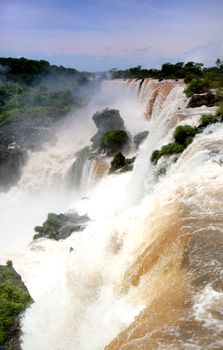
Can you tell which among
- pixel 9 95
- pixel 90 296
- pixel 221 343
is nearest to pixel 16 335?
pixel 90 296

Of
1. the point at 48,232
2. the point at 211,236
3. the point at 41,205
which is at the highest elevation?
the point at 211,236

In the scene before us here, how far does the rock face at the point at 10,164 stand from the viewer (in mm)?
37719

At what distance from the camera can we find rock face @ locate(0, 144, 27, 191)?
37719mm

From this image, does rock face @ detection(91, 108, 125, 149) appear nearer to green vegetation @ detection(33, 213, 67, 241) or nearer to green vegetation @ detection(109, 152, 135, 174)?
green vegetation @ detection(109, 152, 135, 174)

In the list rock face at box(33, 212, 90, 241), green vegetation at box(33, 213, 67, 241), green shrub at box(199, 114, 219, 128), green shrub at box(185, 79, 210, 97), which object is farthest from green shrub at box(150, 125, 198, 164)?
green shrub at box(185, 79, 210, 97)

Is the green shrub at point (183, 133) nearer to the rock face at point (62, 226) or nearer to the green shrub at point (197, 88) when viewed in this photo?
the rock face at point (62, 226)

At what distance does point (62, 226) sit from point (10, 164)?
20.9 m

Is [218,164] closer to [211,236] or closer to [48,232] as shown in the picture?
[211,236]

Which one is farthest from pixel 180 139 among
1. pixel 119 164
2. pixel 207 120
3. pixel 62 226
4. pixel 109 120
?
pixel 109 120

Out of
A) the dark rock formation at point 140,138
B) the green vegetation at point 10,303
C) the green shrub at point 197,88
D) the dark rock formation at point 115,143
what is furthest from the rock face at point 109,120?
the green vegetation at point 10,303

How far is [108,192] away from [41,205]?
8935mm

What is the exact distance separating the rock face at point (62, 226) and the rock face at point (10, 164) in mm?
18081

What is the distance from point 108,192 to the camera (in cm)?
2423

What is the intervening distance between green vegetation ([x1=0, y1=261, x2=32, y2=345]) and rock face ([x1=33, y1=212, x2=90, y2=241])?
5497mm
